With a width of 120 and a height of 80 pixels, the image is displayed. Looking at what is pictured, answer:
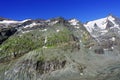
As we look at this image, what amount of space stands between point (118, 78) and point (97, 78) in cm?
1638

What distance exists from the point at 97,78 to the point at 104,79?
25.2 ft

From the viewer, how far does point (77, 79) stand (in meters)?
197

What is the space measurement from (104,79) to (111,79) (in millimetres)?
5222

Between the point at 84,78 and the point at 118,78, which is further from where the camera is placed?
the point at 84,78

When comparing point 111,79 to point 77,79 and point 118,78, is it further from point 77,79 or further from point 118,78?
point 77,79

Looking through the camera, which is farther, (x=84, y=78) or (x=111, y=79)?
(x=84, y=78)

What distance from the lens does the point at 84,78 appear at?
7785 inches

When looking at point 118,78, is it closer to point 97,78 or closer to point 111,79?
point 111,79

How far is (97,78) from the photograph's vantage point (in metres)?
194

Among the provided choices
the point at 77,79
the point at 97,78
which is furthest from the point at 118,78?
the point at 77,79

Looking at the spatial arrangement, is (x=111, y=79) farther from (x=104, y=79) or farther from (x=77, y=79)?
(x=77, y=79)

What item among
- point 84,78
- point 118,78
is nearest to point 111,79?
point 118,78

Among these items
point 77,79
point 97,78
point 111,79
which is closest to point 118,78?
point 111,79

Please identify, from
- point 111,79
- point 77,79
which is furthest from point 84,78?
point 111,79
